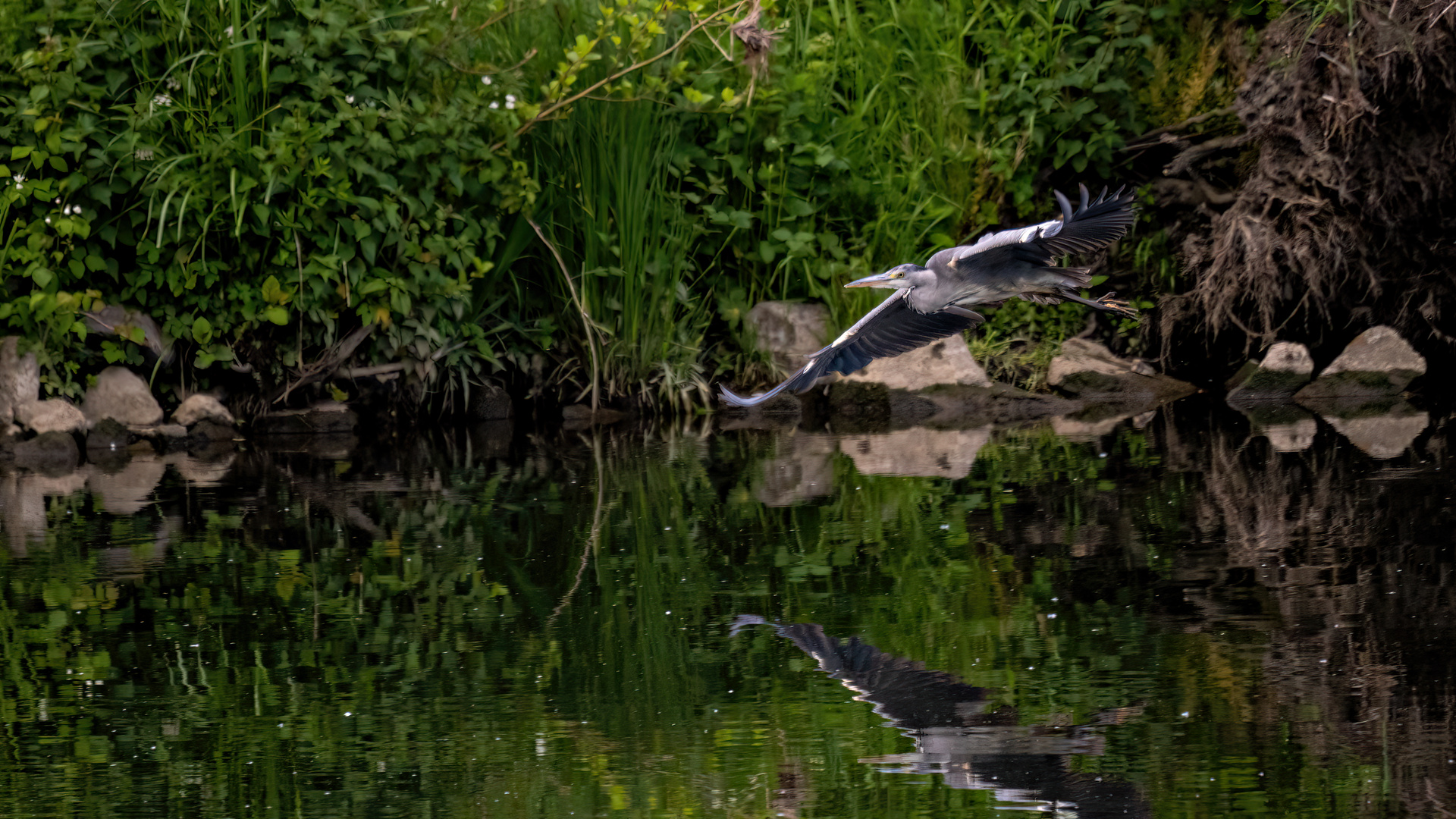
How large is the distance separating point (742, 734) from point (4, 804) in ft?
5.20

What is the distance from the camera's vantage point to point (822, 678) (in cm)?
431

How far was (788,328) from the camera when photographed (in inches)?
414

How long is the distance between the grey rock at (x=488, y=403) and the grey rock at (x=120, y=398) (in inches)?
77.5

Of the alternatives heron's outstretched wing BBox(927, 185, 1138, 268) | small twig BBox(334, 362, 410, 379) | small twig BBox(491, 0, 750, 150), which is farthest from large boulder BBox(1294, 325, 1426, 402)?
small twig BBox(334, 362, 410, 379)

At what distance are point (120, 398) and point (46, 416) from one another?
0.48 meters

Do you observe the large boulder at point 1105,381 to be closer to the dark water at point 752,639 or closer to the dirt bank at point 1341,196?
the dirt bank at point 1341,196

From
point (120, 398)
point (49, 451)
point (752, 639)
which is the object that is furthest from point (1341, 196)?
point (49, 451)

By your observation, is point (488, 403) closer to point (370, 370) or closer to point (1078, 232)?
point (370, 370)

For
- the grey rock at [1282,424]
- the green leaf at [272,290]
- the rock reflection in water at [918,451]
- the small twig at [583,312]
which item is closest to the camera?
the rock reflection in water at [918,451]

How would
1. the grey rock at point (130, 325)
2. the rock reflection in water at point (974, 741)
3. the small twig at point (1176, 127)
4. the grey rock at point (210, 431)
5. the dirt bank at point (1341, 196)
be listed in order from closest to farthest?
the rock reflection in water at point (974, 741) → the grey rock at point (130, 325) → the dirt bank at point (1341, 196) → the grey rock at point (210, 431) → the small twig at point (1176, 127)

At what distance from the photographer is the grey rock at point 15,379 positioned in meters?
9.23

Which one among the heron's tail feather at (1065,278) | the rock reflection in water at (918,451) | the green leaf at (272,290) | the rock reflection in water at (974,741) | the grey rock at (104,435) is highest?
the green leaf at (272,290)

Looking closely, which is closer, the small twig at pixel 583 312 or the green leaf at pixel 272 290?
the green leaf at pixel 272 290

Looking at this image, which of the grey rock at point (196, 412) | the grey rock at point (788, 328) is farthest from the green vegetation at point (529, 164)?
the grey rock at point (196, 412)
